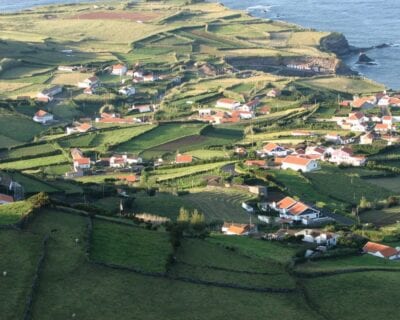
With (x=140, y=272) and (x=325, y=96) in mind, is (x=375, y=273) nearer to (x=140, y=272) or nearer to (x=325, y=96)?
(x=140, y=272)

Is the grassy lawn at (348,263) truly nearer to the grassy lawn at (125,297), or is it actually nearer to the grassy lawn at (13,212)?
the grassy lawn at (125,297)

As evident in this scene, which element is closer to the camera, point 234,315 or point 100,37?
point 234,315

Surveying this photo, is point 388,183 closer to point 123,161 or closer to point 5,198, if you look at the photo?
point 123,161

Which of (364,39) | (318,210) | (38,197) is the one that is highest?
(38,197)

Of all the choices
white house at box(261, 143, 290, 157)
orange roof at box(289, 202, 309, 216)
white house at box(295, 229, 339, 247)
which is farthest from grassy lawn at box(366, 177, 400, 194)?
white house at box(295, 229, 339, 247)

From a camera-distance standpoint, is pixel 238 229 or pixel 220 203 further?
pixel 220 203

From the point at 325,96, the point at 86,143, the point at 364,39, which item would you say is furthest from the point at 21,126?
the point at 364,39

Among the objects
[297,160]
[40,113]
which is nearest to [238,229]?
[297,160]
